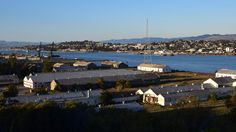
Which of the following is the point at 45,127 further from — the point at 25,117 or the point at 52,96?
the point at 52,96

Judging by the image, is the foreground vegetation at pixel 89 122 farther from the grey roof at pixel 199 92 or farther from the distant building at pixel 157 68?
the distant building at pixel 157 68

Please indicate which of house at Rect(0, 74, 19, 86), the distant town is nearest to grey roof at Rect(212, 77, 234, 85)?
house at Rect(0, 74, 19, 86)

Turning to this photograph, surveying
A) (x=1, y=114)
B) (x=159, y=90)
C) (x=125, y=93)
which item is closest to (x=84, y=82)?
(x=125, y=93)

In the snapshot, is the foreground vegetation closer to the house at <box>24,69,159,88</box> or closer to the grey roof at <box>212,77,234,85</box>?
the grey roof at <box>212,77,234,85</box>

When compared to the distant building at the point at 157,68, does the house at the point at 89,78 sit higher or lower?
higher

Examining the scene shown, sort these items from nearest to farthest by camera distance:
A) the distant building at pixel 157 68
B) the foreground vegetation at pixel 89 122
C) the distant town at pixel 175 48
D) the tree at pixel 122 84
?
the foreground vegetation at pixel 89 122 < the tree at pixel 122 84 < the distant building at pixel 157 68 < the distant town at pixel 175 48

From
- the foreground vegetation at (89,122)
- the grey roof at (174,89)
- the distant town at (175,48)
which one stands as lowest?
the distant town at (175,48)

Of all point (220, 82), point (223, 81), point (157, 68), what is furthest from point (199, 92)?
point (157, 68)

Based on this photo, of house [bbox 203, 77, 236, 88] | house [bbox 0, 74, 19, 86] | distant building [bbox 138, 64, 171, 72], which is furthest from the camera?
distant building [bbox 138, 64, 171, 72]

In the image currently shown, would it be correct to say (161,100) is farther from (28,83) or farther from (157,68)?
(157,68)

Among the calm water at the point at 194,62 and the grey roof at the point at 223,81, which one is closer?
the grey roof at the point at 223,81

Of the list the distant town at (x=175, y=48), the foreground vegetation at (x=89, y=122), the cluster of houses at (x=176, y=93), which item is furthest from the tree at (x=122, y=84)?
the distant town at (x=175, y=48)

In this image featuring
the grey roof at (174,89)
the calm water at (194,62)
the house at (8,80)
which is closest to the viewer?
the grey roof at (174,89)
